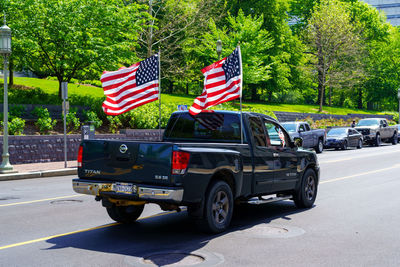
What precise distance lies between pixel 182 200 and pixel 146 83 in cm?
466

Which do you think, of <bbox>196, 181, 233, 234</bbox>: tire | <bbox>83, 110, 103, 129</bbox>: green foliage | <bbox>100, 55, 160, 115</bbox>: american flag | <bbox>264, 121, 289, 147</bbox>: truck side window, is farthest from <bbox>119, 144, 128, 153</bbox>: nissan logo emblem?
<bbox>83, 110, 103, 129</bbox>: green foliage

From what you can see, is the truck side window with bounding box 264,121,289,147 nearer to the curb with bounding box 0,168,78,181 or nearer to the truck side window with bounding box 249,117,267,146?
the truck side window with bounding box 249,117,267,146

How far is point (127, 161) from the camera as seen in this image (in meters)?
7.39

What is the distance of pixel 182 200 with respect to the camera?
7016mm

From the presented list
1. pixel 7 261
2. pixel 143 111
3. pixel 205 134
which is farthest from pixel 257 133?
pixel 143 111

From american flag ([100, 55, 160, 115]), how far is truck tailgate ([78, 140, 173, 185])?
3416mm

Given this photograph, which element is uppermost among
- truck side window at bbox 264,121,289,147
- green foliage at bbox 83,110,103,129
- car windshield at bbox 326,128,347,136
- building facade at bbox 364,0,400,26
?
building facade at bbox 364,0,400,26

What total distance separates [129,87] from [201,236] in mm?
4699

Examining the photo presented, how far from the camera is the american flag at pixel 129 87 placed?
36.6ft

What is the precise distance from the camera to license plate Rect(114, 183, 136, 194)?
723 cm

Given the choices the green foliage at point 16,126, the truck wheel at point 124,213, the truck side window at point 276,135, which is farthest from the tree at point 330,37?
the truck wheel at point 124,213

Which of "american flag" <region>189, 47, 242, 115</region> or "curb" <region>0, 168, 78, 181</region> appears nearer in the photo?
"american flag" <region>189, 47, 242, 115</region>

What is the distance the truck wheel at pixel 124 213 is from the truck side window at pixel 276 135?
2.74 meters

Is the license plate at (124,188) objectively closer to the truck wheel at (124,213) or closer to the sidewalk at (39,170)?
the truck wheel at (124,213)
